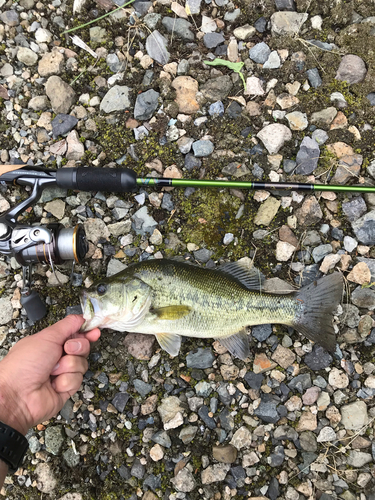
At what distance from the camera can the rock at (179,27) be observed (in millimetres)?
3986

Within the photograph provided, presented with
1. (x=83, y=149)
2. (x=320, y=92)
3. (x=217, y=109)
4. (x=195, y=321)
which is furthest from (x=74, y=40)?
(x=195, y=321)

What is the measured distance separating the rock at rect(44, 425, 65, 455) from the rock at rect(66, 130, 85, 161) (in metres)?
2.95

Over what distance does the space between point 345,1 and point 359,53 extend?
62 cm

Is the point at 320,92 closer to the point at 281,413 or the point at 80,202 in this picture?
the point at 80,202

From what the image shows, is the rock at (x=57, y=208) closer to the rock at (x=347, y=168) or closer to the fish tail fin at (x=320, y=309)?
the fish tail fin at (x=320, y=309)

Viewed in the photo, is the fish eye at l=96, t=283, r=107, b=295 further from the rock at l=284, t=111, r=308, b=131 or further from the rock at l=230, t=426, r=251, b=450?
the rock at l=284, t=111, r=308, b=131

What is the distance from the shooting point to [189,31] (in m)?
3.99

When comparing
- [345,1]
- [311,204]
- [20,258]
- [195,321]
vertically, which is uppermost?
[345,1]

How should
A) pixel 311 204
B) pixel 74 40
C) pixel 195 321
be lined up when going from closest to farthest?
pixel 195 321
pixel 311 204
pixel 74 40

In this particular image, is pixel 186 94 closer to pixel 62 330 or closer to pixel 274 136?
pixel 274 136

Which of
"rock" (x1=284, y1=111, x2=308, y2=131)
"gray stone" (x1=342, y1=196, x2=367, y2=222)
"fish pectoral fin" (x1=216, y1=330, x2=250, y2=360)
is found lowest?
"fish pectoral fin" (x1=216, y1=330, x2=250, y2=360)

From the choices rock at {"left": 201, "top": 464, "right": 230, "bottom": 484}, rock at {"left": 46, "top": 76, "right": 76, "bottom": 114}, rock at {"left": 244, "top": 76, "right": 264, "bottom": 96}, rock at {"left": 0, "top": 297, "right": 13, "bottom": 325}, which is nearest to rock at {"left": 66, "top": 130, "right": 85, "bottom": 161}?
rock at {"left": 46, "top": 76, "right": 76, "bottom": 114}

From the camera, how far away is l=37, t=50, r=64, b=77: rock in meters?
4.05

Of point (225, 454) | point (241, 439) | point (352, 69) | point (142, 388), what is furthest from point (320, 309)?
point (352, 69)
